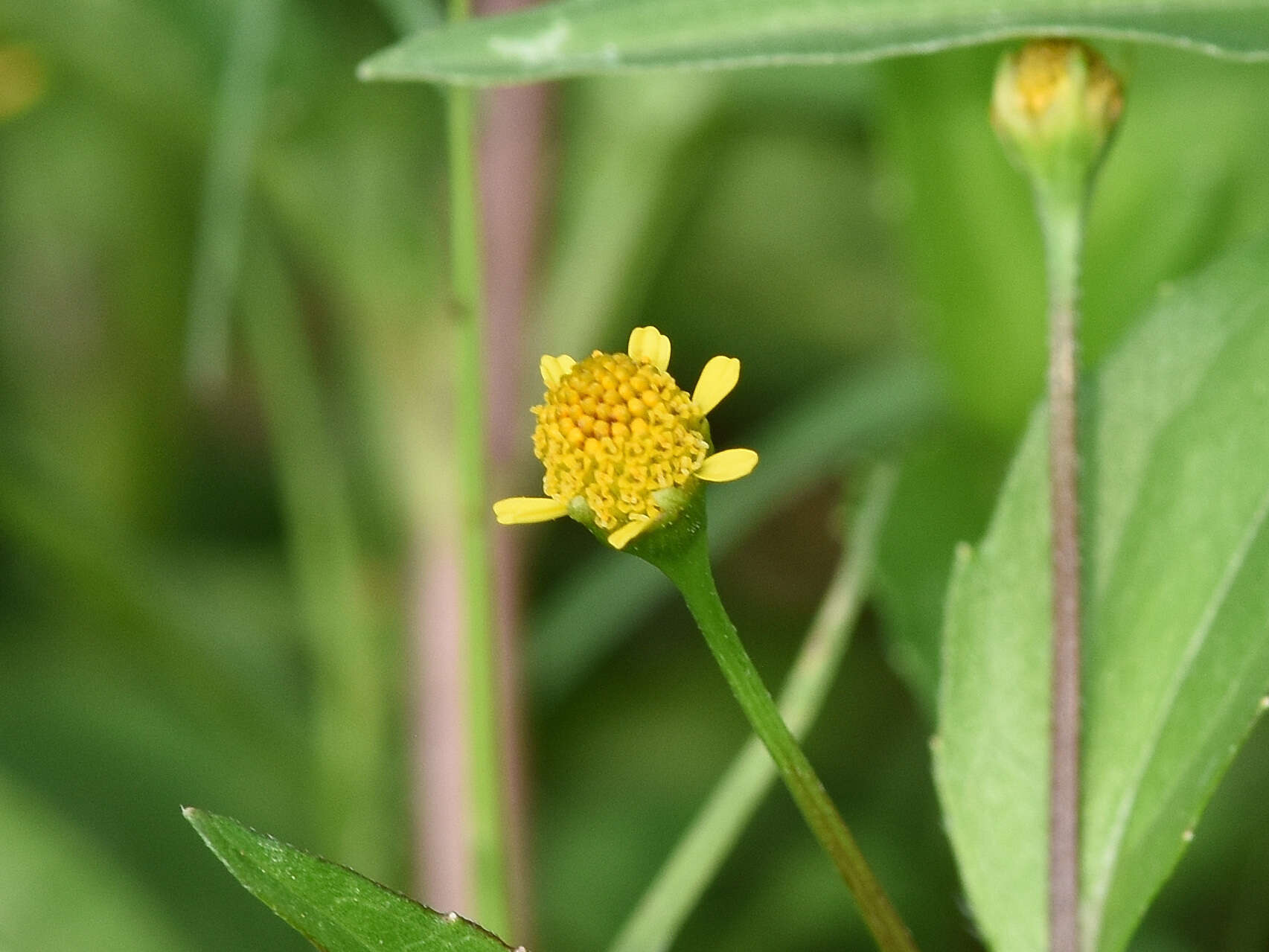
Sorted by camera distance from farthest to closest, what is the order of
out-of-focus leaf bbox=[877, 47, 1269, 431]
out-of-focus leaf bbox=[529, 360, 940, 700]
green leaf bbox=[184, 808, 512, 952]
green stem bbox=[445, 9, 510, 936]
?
out-of-focus leaf bbox=[529, 360, 940, 700] → out-of-focus leaf bbox=[877, 47, 1269, 431] → green stem bbox=[445, 9, 510, 936] → green leaf bbox=[184, 808, 512, 952]

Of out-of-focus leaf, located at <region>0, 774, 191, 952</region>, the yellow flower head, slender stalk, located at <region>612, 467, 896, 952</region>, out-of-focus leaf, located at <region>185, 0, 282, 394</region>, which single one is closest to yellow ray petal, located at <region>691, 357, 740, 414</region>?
the yellow flower head

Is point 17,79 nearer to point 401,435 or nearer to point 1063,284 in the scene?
point 401,435

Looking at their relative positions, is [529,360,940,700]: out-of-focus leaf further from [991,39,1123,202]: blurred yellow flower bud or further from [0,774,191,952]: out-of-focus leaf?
[991,39,1123,202]: blurred yellow flower bud

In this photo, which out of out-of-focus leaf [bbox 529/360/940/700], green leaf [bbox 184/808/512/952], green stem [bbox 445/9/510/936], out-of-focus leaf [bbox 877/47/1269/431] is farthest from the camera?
out-of-focus leaf [bbox 529/360/940/700]

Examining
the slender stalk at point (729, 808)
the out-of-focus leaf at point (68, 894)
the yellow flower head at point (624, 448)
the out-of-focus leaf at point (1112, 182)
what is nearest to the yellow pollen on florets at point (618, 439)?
the yellow flower head at point (624, 448)

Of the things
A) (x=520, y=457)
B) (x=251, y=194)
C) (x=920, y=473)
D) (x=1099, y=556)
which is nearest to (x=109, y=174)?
(x=251, y=194)

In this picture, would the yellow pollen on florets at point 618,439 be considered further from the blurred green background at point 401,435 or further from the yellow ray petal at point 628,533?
the blurred green background at point 401,435
